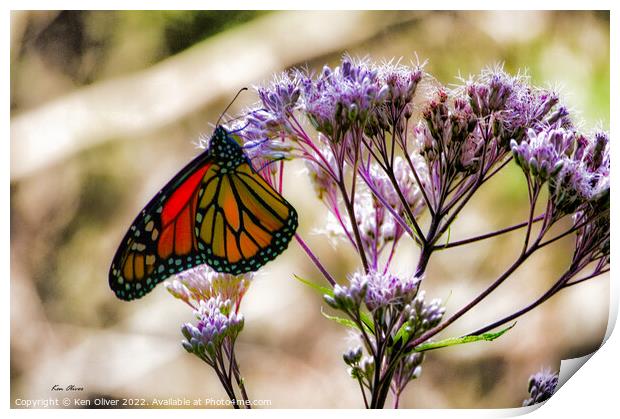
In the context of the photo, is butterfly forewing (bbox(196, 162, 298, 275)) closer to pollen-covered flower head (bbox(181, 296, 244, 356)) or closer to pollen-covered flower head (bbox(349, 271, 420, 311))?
pollen-covered flower head (bbox(181, 296, 244, 356))

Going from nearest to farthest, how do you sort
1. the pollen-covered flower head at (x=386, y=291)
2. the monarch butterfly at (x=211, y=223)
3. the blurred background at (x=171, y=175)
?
1. the pollen-covered flower head at (x=386, y=291)
2. the monarch butterfly at (x=211, y=223)
3. the blurred background at (x=171, y=175)

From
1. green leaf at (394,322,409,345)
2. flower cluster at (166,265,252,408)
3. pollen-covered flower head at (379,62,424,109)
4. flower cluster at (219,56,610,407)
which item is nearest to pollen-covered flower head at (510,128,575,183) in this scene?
flower cluster at (219,56,610,407)

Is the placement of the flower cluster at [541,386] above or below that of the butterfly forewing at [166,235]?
below

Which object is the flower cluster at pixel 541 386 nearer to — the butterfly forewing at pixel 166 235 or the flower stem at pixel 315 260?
the flower stem at pixel 315 260

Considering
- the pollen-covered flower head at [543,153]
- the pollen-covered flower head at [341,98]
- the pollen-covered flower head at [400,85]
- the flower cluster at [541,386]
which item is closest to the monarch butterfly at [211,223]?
the pollen-covered flower head at [341,98]

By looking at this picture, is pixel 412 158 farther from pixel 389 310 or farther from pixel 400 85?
pixel 389 310

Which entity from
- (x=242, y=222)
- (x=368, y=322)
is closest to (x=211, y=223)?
(x=242, y=222)
